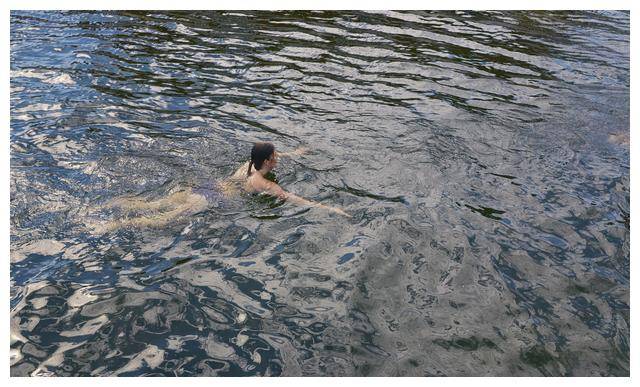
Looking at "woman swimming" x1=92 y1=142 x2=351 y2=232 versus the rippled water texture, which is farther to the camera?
"woman swimming" x1=92 y1=142 x2=351 y2=232

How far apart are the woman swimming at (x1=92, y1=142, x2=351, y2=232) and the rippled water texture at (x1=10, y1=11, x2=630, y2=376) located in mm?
181

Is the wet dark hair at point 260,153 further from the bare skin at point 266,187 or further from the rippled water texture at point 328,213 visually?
the rippled water texture at point 328,213

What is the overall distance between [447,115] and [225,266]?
643 cm

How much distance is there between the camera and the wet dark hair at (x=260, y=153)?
8617 mm

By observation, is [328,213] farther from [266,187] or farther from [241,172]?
[241,172]

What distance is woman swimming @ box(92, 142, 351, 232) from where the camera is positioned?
25.6 feet

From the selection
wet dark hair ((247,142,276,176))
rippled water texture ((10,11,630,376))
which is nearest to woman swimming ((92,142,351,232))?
wet dark hair ((247,142,276,176))

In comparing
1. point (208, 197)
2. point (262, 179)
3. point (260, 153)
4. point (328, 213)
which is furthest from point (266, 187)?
A: point (328, 213)

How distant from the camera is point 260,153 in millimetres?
8617

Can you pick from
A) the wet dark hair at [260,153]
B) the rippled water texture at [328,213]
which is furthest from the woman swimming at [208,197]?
the rippled water texture at [328,213]

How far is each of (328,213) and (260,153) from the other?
58.2 inches

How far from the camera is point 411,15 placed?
57.3ft

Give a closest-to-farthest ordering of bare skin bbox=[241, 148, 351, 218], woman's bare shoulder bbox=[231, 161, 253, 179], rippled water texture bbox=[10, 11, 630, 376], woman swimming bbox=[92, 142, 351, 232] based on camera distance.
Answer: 1. rippled water texture bbox=[10, 11, 630, 376]
2. woman swimming bbox=[92, 142, 351, 232]
3. bare skin bbox=[241, 148, 351, 218]
4. woman's bare shoulder bbox=[231, 161, 253, 179]

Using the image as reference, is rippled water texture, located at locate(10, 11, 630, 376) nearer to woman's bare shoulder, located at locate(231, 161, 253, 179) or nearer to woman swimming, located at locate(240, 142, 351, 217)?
woman swimming, located at locate(240, 142, 351, 217)
